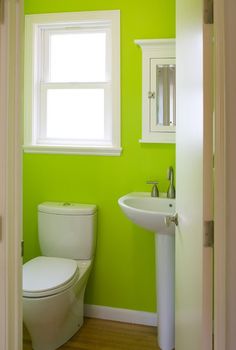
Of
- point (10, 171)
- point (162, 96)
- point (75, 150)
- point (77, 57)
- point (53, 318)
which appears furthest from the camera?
point (77, 57)

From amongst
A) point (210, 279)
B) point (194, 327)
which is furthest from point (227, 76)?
point (194, 327)

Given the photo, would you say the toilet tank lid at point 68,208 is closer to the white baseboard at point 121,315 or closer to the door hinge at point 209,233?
the white baseboard at point 121,315

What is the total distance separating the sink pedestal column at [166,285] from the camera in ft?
6.85

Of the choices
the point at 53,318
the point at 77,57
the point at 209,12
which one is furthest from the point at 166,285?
the point at 77,57

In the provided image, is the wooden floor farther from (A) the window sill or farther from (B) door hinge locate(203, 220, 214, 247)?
(B) door hinge locate(203, 220, 214, 247)

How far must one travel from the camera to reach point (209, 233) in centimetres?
104

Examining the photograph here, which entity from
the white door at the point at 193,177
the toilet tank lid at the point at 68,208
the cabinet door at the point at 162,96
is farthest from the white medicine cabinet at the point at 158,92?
the white door at the point at 193,177

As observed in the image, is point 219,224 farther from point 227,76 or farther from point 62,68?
point 62,68

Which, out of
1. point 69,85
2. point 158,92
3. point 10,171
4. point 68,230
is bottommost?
point 68,230

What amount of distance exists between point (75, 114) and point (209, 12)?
1.69 m

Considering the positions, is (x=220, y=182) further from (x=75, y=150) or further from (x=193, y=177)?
(x=75, y=150)

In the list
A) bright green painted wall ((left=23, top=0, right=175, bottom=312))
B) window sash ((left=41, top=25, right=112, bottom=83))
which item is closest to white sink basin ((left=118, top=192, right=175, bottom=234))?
bright green painted wall ((left=23, top=0, right=175, bottom=312))

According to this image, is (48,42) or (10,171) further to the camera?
(48,42)

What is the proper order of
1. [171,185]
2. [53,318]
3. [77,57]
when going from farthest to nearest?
[77,57]
[171,185]
[53,318]
